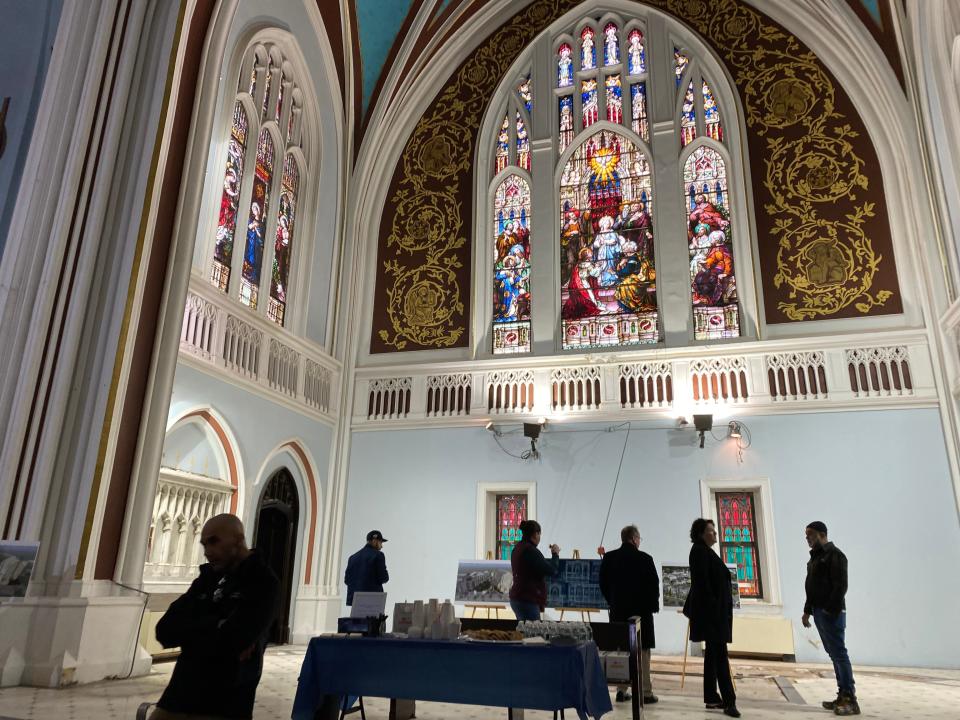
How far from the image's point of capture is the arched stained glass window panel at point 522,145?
11984 millimetres

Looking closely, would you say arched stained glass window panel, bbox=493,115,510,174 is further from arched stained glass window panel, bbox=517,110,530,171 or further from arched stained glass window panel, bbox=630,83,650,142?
arched stained glass window panel, bbox=630,83,650,142

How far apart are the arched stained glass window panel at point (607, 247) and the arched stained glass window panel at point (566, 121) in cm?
29

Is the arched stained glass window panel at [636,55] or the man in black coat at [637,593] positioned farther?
the arched stained glass window panel at [636,55]

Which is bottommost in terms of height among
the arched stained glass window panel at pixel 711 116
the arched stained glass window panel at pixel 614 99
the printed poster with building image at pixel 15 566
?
the printed poster with building image at pixel 15 566

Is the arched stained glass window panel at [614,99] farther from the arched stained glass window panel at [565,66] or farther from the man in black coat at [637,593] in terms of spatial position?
the man in black coat at [637,593]

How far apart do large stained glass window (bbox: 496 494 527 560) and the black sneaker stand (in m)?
5.44

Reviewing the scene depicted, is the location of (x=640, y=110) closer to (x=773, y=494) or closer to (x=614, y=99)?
(x=614, y=99)

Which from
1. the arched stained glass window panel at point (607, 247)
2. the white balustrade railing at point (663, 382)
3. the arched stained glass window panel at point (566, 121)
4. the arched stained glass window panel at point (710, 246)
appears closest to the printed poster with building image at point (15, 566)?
the white balustrade railing at point (663, 382)

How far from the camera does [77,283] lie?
20.8 ft

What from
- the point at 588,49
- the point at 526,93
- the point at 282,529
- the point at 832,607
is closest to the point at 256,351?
the point at 282,529

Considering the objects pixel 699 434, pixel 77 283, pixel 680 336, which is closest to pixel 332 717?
pixel 77 283

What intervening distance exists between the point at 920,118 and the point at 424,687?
32.7ft

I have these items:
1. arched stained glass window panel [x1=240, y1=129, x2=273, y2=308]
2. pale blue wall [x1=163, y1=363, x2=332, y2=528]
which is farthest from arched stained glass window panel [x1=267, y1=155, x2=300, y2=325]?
pale blue wall [x1=163, y1=363, x2=332, y2=528]

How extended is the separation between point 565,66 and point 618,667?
34.5ft
